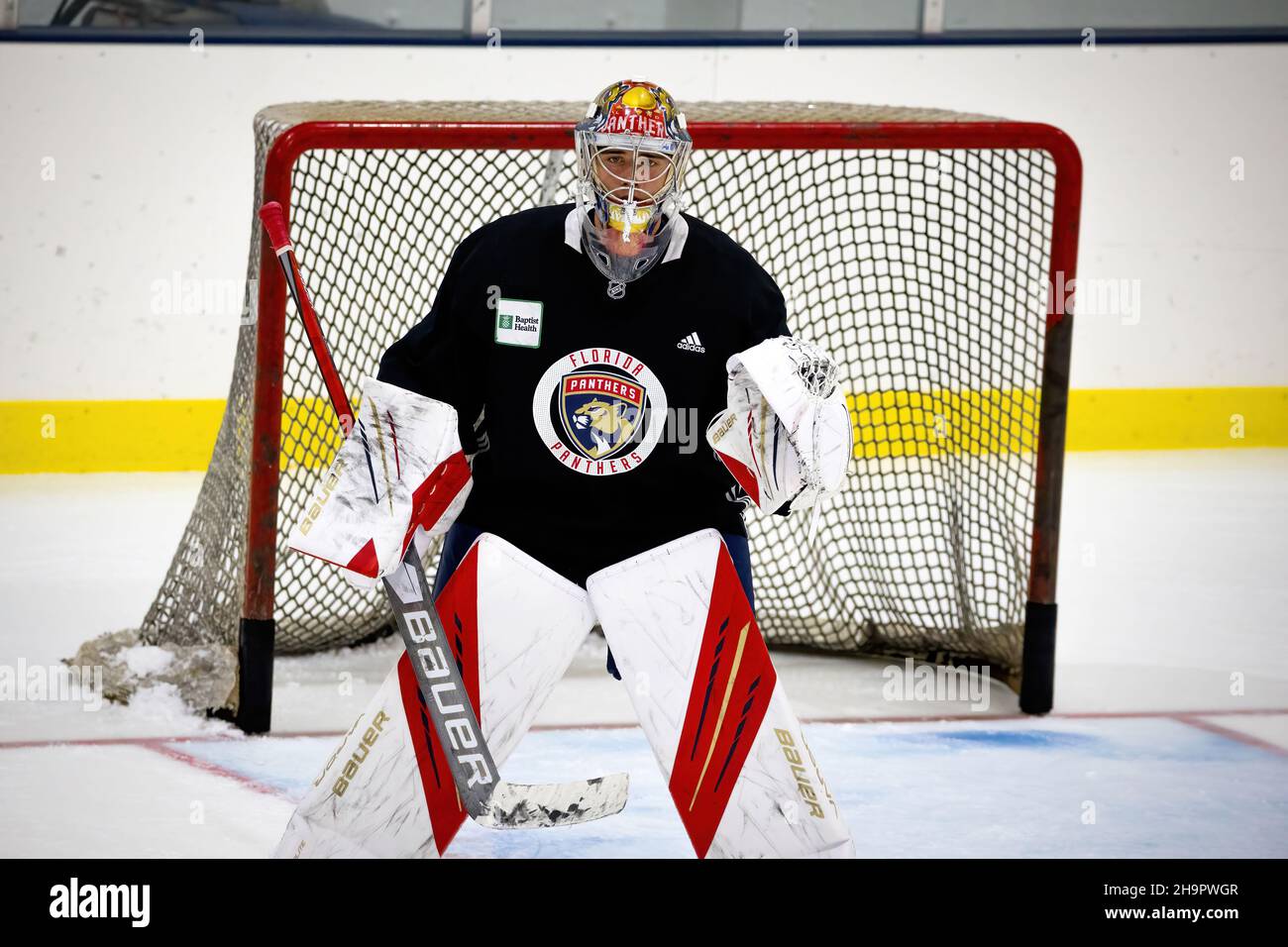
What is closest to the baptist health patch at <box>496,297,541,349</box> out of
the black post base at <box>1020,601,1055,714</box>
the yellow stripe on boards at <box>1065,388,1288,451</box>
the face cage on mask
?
the face cage on mask

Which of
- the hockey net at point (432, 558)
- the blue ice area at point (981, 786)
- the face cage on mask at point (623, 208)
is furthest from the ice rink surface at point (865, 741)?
the face cage on mask at point (623, 208)

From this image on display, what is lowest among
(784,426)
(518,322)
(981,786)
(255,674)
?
(981,786)

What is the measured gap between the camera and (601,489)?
2086 mm

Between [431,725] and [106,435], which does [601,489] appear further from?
[106,435]

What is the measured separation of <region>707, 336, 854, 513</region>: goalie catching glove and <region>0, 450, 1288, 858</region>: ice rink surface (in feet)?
2.95

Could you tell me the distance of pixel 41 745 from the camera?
307cm

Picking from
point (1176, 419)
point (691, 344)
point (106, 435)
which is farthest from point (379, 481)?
point (1176, 419)

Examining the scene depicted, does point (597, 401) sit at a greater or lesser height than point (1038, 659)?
greater

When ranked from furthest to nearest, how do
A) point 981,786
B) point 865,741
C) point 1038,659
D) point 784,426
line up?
point 1038,659
point 865,741
point 981,786
point 784,426

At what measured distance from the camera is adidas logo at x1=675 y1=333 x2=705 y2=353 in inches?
81.6

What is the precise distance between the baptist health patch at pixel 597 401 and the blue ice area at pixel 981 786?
2.90 feet

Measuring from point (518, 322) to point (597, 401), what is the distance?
15 cm
